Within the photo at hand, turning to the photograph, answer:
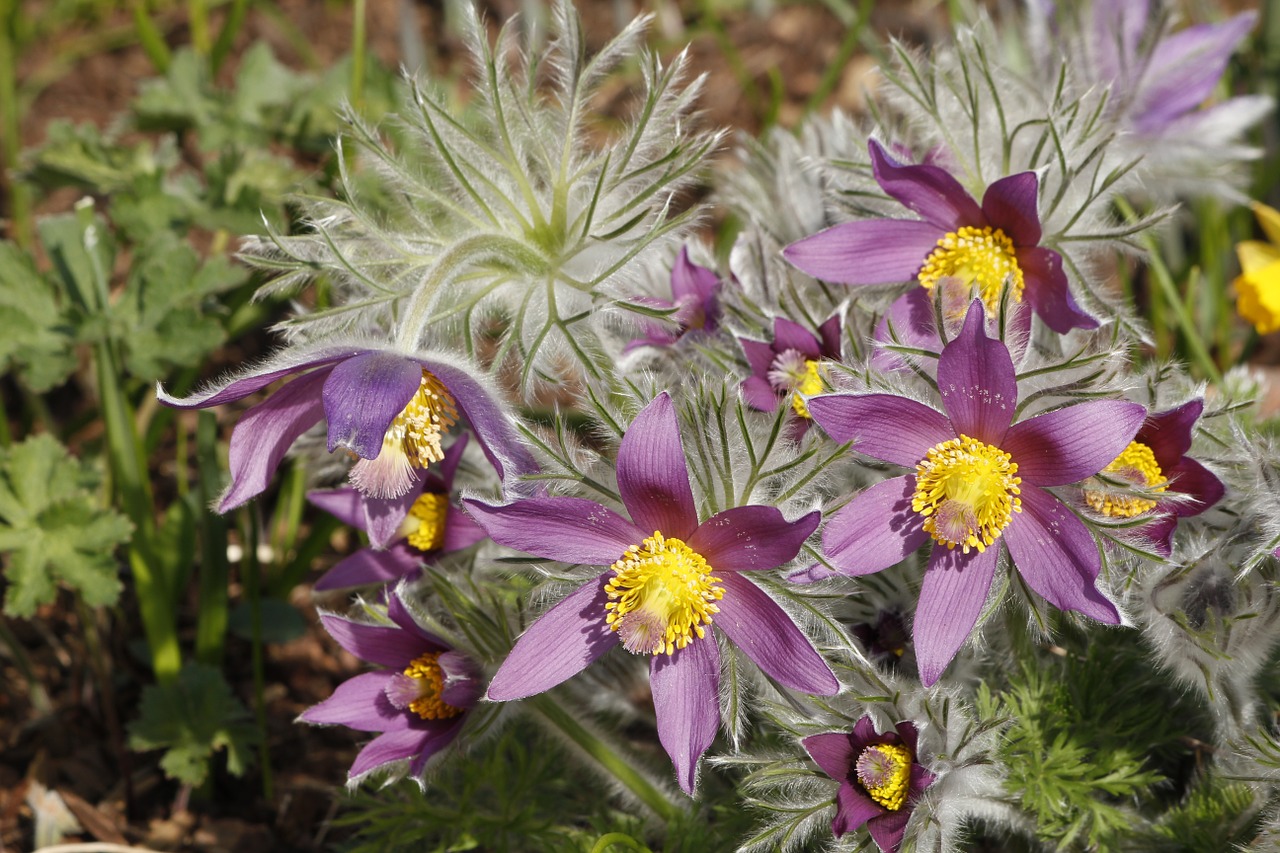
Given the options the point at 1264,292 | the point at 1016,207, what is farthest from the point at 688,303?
the point at 1264,292

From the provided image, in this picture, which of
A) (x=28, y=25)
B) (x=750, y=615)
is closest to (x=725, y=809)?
(x=750, y=615)

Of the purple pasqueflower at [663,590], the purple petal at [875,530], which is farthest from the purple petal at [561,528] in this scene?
the purple petal at [875,530]

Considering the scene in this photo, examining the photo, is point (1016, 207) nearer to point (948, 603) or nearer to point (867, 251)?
point (867, 251)

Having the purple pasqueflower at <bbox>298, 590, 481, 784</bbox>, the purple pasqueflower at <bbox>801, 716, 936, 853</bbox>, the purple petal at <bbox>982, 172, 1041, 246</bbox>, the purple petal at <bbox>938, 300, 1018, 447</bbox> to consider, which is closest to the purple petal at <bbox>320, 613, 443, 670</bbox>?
the purple pasqueflower at <bbox>298, 590, 481, 784</bbox>

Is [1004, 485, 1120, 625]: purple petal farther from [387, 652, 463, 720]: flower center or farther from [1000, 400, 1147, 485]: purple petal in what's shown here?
[387, 652, 463, 720]: flower center

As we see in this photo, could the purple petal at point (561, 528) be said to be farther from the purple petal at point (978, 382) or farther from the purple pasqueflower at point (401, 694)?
the purple petal at point (978, 382)
